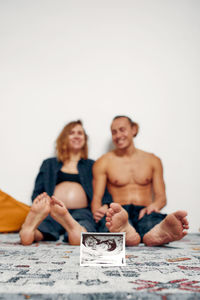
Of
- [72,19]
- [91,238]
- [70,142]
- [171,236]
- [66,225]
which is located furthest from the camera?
[72,19]

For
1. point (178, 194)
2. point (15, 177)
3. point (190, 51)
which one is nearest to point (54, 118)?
point (15, 177)

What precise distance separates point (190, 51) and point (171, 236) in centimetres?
163

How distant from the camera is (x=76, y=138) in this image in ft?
5.84

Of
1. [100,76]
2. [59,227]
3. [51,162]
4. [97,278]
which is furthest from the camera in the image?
[100,76]

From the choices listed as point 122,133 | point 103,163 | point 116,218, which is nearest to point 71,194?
point 103,163

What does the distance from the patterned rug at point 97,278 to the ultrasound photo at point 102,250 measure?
0.02m

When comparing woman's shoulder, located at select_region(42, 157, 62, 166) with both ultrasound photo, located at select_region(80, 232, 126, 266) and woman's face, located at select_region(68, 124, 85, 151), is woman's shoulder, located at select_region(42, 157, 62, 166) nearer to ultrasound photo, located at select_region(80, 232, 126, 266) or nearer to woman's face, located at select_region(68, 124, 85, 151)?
woman's face, located at select_region(68, 124, 85, 151)

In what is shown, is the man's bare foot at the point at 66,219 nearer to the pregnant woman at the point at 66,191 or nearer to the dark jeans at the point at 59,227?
the pregnant woman at the point at 66,191

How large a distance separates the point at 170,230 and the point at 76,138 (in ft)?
3.22

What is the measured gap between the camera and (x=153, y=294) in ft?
1.61

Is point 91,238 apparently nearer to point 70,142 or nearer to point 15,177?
point 70,142

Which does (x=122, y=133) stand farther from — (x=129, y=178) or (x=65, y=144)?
(x=65, y=144)

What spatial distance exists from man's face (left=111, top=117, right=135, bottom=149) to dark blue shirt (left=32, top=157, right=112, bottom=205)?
11.0 inches

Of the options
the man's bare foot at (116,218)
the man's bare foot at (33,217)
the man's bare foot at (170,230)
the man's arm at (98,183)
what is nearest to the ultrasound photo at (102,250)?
the man's bare foot at (116,218)
